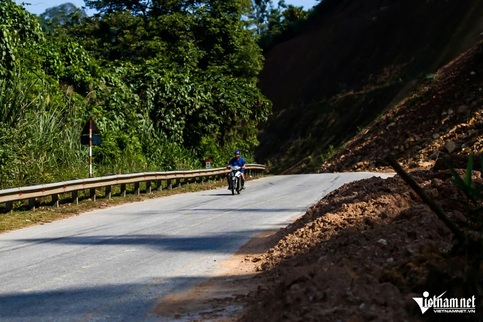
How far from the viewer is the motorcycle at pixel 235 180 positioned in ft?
79.3

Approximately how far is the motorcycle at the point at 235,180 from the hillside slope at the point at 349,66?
1275 inches

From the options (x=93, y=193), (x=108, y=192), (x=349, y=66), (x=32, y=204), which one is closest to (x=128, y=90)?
(x=108, y=192)

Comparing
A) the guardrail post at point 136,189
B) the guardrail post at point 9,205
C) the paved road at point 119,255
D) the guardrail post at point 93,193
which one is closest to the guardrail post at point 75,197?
the guardrail post at point 93,193

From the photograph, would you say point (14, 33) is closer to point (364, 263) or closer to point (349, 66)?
point (364, 263)

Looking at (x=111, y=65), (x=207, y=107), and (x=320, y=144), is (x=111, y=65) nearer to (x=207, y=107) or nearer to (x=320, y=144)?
(x=207, y=107)

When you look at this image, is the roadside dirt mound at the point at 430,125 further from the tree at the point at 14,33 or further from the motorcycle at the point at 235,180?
the tree at the point at 14,33

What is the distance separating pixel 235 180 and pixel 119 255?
13256 millimetres

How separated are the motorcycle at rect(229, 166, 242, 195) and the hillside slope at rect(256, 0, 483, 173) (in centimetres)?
3239

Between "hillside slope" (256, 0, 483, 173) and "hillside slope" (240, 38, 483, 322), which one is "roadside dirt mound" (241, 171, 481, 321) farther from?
"hillside slope" (256, 0, 483, 173)

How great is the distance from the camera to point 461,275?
525 centimetres

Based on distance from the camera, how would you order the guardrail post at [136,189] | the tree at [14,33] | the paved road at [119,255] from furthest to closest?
the tree at [14,33], the guardrail post at [136,189], the paved road at [119,255]

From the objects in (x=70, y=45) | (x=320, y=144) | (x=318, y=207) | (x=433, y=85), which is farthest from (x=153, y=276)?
(x=320, y=144)

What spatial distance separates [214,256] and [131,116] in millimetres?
21976

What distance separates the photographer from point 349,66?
73312 mm
